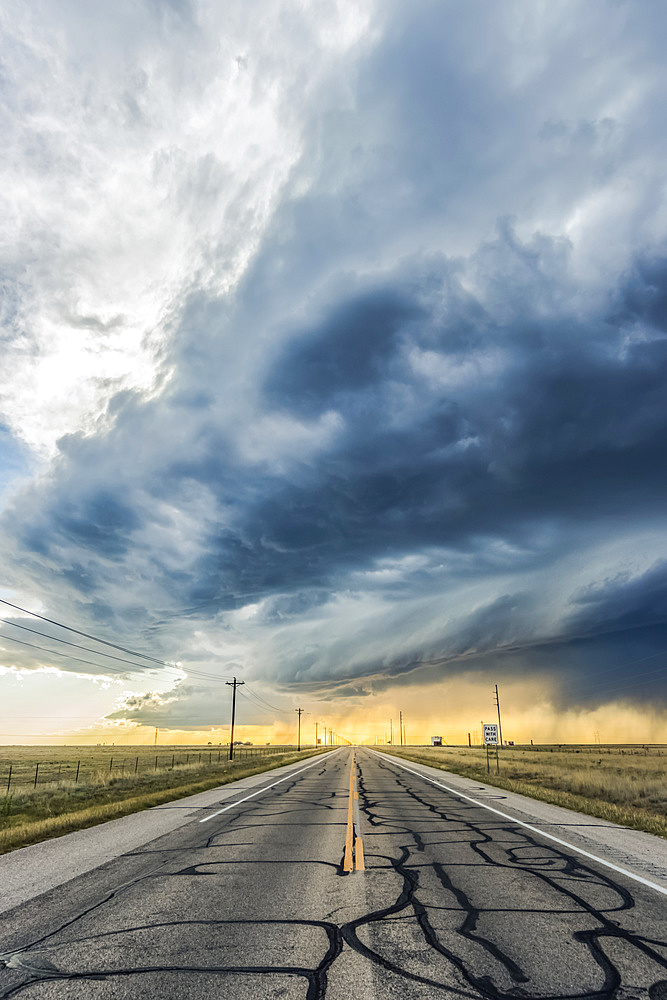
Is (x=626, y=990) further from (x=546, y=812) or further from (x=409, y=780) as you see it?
(x=409, y=780)

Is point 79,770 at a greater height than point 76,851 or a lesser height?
lesser

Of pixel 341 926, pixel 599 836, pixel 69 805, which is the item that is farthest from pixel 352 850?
pixel 69 805

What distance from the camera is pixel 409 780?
25.7 meters

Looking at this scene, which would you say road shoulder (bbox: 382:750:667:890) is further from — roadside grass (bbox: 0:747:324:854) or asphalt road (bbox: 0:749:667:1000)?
roadside grass (bbox: 0:747:324:854)

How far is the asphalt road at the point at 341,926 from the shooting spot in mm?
4277

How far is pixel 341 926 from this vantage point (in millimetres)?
5523

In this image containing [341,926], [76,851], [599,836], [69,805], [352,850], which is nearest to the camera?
[341,926]

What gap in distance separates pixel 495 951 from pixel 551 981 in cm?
70

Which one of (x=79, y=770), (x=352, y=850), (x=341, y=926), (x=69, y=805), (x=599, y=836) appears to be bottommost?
(x=79, y=770)

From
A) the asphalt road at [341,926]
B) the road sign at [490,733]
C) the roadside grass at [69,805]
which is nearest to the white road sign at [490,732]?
the road sign at [490,733]

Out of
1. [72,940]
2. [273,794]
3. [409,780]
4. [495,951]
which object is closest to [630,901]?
[495,951]

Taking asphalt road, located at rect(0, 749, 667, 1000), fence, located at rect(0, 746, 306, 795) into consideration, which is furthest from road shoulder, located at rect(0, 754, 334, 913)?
fence, located at rect(0, 746, 306, 795)

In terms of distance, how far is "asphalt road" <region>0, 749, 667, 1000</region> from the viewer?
4277 mm

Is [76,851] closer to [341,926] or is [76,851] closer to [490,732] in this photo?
[341,926]
